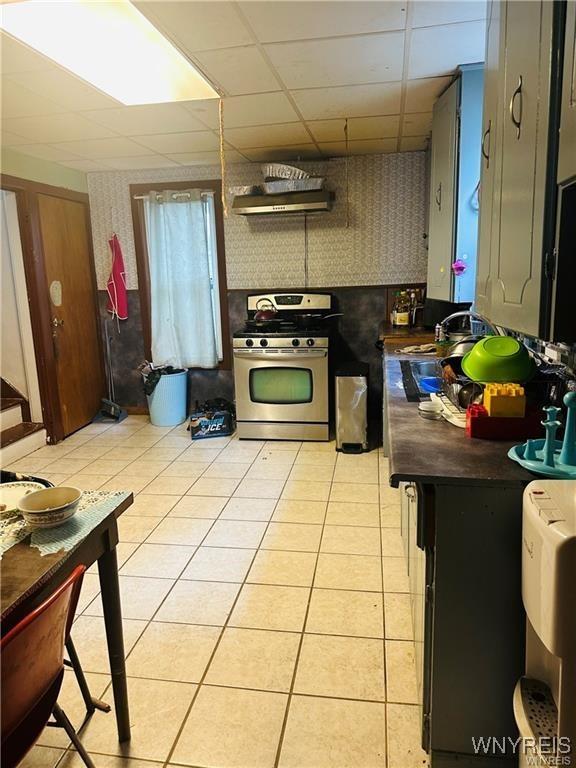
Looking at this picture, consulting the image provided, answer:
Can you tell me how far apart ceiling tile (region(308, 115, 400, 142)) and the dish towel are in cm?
220

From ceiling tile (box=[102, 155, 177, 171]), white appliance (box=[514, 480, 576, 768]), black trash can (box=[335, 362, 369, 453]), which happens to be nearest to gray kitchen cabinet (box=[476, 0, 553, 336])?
white appliance (box=[514, 480, 576, 768])

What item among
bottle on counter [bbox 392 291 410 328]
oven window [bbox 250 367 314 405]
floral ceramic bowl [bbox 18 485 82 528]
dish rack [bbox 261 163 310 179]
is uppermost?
dish rack [bbox 261 163 310 179]

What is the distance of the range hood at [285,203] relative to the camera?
158 inches

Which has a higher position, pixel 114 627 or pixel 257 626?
pixel 114 627

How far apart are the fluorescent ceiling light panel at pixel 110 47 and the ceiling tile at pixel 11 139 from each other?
1.20 metres

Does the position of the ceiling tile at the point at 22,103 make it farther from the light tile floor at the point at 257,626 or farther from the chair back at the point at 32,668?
the chair back at the point at 32,668

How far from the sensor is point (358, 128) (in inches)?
137

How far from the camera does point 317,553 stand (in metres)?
2.55

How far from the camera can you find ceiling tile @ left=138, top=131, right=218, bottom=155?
3527mm

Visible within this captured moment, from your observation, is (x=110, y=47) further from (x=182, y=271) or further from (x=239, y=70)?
(x=182, y=271)

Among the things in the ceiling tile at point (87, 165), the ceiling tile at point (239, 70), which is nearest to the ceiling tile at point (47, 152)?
the ceiling tile at point (87, 165)

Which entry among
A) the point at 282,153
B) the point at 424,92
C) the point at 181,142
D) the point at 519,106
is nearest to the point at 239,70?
the point at 424,92

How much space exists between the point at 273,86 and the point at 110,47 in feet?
2.64

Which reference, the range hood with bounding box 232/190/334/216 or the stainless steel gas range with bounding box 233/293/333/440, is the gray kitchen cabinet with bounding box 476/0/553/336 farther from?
the stainless steel gas range with bounding box 233/293/333/440
